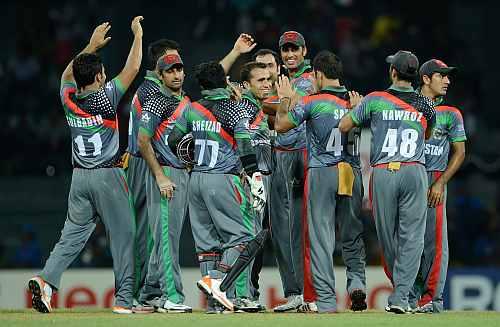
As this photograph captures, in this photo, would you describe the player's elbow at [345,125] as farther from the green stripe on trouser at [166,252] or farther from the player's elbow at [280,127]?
the green stripe on trouser at [166,252]

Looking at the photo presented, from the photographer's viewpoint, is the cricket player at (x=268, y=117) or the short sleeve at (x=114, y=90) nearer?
Answer: the short sleeve at (x=114, y=90)

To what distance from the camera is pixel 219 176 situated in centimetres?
1270

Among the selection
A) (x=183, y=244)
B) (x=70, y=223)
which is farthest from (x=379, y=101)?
(x=183, y=244)

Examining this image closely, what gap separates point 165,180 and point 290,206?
1.48m

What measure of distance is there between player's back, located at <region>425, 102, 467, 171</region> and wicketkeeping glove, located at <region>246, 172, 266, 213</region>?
1.88 m

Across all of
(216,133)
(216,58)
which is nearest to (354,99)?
(216,133)

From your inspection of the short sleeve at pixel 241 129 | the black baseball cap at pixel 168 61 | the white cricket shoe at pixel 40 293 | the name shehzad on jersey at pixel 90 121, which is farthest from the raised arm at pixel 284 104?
the white cricket shoe at pixel 40 293

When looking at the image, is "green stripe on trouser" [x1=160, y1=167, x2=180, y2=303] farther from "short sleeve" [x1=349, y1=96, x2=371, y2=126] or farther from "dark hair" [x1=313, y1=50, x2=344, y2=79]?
"short sleeve" [x1=349, y1=96, x2=371, y2=126]

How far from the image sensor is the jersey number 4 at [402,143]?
1248cm

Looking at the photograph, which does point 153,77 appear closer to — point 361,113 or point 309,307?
point 361,113

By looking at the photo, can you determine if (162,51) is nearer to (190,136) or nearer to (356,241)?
(190,136)

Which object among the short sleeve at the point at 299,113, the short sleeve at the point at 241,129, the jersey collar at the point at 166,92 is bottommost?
the short sleeve at the point at 241,129

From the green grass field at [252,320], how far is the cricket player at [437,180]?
40 cm

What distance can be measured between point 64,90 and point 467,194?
907 centimetres
